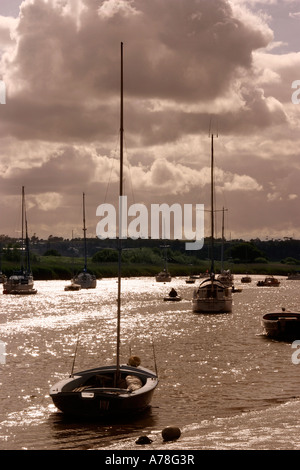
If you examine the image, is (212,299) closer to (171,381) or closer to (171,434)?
(171,381)

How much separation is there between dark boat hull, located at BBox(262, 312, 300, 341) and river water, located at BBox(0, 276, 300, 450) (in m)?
1.09

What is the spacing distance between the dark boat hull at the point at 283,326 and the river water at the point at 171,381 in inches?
43.1

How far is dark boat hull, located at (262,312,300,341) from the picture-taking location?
51188mm

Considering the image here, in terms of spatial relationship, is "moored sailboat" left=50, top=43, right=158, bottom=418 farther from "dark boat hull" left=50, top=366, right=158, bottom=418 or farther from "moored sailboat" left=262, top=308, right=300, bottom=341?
"moored sailboat" left=262, top=308, right=300, bottom=341

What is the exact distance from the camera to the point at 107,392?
24.6 meters

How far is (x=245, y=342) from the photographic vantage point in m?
50.9

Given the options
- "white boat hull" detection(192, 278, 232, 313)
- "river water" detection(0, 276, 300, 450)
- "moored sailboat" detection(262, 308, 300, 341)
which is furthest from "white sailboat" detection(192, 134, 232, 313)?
"moored sailboat" detection(262, 308, 300, 341)

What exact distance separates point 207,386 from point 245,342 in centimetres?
1916

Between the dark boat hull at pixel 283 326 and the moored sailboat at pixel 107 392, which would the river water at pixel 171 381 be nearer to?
the moored sailboat at pixel 107 392

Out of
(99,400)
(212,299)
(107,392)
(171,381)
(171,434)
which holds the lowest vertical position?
(171,381)

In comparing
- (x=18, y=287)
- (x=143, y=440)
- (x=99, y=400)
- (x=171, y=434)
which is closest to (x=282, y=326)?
(x=99, y=400)

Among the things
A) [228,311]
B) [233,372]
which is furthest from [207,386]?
[228,311]

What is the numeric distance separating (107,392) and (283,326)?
2886 centimetres

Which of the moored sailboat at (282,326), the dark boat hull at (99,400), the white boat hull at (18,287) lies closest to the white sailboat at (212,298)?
A: the moored sailboat at (282,326)
